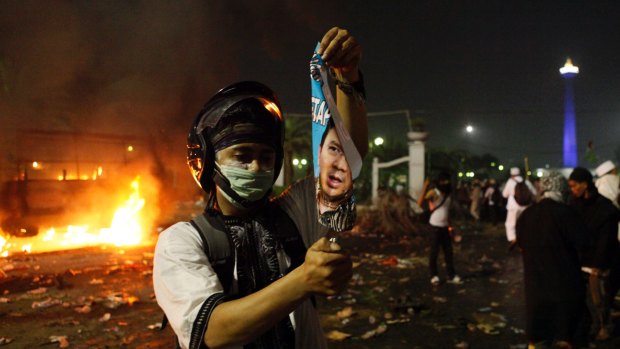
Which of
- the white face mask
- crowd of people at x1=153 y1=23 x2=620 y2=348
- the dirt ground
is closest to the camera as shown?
crowd of people at x1=153 y1=23 x2=620 y2=348

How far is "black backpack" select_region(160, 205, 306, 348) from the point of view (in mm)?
1937

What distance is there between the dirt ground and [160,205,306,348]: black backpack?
4539mm

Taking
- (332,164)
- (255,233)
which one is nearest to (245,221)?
(255,233)

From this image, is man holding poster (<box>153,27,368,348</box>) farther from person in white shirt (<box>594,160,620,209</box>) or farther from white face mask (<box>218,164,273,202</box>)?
person in white shirt (<box>594,160,620,209</box>)

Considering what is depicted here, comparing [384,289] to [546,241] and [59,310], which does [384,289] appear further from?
[59,310]

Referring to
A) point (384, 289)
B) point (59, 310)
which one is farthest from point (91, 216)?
point (384, 289)

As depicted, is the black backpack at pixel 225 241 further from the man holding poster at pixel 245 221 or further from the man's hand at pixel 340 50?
the man's hand at pixel 340 50

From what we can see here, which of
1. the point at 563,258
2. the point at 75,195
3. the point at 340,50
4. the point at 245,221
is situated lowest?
the point at 563,258

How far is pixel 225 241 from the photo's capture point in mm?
1989

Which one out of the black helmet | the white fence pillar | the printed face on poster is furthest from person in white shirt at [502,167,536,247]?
the printed face on poster

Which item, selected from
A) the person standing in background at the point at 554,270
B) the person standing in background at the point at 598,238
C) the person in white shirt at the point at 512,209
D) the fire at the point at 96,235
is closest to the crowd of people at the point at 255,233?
the person standing in background at the point at 554,270

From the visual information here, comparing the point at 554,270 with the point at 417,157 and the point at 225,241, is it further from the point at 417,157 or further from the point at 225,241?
the point at 417,157

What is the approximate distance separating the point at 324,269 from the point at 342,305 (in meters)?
7.05

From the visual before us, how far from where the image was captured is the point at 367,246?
49.2 feet
